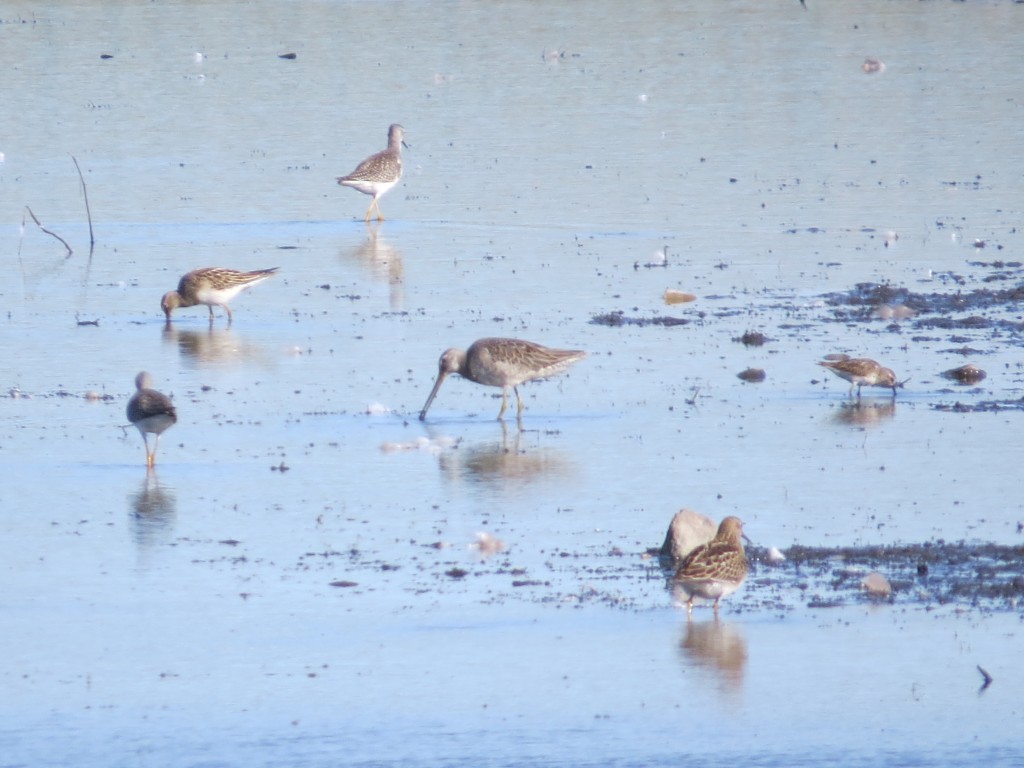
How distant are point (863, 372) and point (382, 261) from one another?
8729 millimetres

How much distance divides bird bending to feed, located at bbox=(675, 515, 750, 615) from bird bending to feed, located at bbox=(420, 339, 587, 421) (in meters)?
5.39

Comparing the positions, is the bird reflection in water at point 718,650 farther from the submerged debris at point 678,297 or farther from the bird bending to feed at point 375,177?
the bird bending to feed at point 375,177

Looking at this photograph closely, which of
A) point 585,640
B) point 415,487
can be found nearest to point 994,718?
point 585,640

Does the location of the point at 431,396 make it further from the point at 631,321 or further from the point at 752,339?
the point at 631,321

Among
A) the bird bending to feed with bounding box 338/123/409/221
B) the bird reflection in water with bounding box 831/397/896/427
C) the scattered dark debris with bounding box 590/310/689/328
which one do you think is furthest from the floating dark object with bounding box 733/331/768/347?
the bird bending to feed with bounding box 338/123/409/221

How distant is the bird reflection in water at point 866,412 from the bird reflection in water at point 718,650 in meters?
5.17

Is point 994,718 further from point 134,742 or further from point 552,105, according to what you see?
point 552,105

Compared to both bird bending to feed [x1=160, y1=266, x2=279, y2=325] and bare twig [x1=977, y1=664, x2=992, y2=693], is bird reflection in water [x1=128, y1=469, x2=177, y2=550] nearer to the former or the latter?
bare twig [x1=977, y1=664, x2=992, y2=693]

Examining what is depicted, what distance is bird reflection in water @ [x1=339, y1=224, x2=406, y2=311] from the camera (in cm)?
2148

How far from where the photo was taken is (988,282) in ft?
69.5

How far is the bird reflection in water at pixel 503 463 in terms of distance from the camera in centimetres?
1414

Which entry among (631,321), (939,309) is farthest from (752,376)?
(939,309)

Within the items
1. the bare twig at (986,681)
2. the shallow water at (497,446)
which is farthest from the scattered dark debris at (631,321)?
the bare twig at (986,681)

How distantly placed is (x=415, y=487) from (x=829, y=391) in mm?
4516
